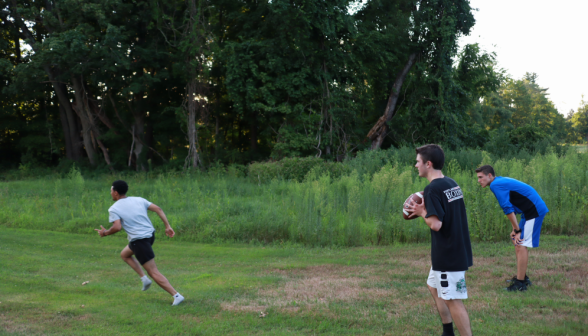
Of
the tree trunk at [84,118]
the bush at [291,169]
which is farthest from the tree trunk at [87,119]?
the bush at [291,169]

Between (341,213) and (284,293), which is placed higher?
(341,213)

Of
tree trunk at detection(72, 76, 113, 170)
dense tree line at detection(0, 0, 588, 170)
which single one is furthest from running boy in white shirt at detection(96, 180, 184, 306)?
tree trunk at detection(72, 76, 113, 170)

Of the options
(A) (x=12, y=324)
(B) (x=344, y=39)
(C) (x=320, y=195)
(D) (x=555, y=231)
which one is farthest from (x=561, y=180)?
(B) (x=344, y=39)

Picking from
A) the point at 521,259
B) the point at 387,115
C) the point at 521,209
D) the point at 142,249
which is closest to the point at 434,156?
the point at 521,209

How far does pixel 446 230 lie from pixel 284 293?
11.9ft

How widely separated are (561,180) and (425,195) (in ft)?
34.0

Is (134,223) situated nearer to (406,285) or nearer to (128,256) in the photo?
(128,256)

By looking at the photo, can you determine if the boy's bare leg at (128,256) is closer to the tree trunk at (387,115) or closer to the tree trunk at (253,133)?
the tree trunk at (253,133)

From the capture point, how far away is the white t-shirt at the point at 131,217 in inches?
248

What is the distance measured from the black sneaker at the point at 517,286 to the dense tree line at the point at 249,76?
19536 millimetres

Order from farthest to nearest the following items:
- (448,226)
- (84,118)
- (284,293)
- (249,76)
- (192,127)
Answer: (84,118) → (192,127) → (249,76) → (284,293) → (448,226)

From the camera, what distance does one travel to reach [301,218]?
12.3m

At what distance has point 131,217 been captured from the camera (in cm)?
631

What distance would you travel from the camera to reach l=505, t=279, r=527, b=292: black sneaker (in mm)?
7048
